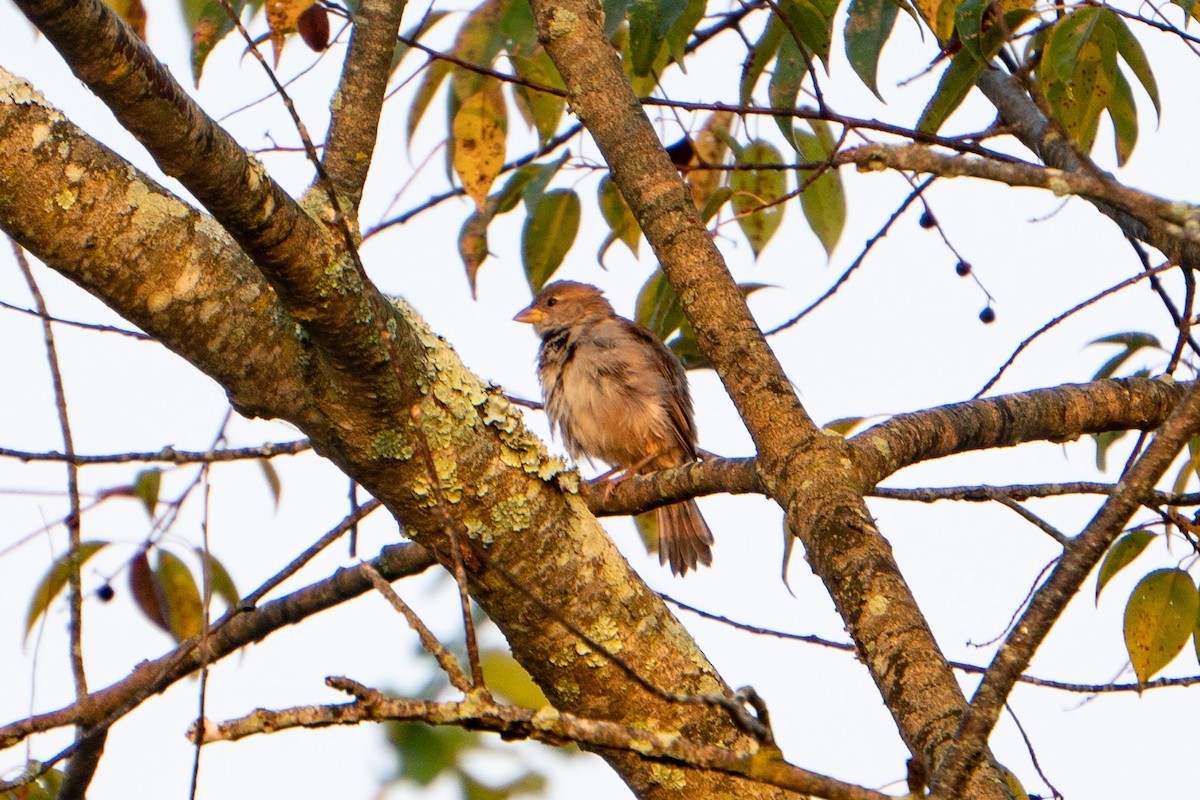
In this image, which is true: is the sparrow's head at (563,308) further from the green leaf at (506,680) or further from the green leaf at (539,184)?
the green leaf at (506,680)

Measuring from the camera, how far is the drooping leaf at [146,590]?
3615 mm

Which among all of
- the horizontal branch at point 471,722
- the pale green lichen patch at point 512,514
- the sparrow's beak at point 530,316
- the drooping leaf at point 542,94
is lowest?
the horizontal branch at point 471,722

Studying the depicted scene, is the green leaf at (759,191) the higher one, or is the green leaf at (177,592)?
the green leaf at (759,191)

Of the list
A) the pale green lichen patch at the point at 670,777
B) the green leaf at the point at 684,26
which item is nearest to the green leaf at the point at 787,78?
the green leaf at the point at 684,26

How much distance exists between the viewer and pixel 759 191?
4.15 metres

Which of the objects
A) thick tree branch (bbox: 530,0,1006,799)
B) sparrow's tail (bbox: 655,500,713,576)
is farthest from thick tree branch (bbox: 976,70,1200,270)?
sparrow's tail (bbox: 655,500,713,576)

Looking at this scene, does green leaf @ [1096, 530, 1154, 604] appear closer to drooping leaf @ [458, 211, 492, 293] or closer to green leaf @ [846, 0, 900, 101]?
green leaf @ [846, 0, 900, 101]

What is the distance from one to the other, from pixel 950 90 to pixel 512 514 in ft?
4.56

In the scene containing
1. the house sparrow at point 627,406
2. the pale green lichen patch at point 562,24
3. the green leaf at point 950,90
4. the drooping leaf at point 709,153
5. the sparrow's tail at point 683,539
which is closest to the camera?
the green leaf at point 950,90

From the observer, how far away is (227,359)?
219cm

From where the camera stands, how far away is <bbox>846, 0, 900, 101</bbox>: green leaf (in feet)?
9.71

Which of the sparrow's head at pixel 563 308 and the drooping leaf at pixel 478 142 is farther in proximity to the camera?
the sparrow's head at pixel 563 308

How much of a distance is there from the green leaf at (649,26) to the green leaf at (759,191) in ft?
3.03

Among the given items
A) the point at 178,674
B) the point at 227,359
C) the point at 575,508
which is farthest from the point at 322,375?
the point at 178,674
